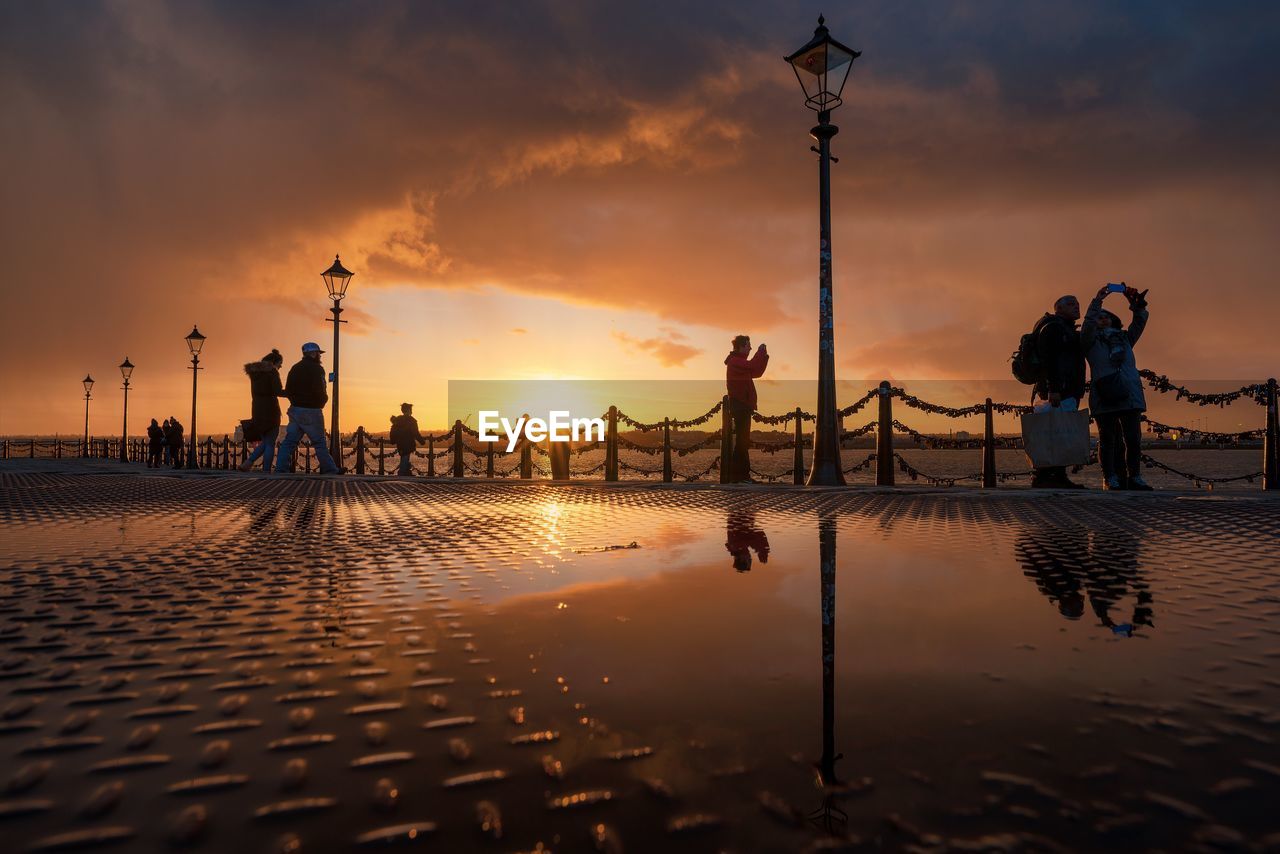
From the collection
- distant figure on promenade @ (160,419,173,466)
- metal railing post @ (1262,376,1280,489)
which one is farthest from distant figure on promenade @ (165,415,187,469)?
metal railing post @ (1262,376,1280,489)

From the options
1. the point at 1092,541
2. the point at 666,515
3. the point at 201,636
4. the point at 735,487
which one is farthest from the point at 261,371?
the point at 1092,541

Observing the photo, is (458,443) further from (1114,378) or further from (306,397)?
(1114,378)

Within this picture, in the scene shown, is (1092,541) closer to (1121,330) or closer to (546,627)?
(546,627)

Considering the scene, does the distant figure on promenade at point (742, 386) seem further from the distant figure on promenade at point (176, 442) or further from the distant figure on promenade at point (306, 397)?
the distant figure on promenade at point (176, 442)

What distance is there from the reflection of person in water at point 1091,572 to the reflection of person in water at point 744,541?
134 cm

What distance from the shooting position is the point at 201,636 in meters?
2.40

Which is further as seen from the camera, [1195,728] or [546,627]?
[546,627]

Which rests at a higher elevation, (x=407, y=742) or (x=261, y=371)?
(x=261, y=371)

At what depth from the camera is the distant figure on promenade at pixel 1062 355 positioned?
27.7 feet

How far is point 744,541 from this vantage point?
15.6ft

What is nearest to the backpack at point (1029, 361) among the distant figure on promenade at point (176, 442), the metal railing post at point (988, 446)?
the metal railing post at point (988, 446)

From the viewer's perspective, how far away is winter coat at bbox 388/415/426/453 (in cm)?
1856

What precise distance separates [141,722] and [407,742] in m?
0.65

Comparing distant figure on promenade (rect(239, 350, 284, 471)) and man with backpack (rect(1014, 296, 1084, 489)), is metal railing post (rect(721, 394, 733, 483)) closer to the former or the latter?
man with backpack (rect(1014, 296, 1084, 489))
